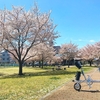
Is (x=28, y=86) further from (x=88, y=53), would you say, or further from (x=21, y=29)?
(x=88, y=53)

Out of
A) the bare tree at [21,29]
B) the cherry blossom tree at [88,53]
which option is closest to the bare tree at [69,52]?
the cherry blossom tree at [88,53]

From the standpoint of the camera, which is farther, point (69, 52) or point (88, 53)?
point (88, 53)

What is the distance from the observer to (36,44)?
97.3 ft

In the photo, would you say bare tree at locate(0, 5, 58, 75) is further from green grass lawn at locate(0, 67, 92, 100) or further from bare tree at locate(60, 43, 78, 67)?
bare tree at locate(60, 43, 78, 67)

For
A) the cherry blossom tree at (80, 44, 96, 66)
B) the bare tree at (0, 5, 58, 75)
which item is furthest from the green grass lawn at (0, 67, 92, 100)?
the cherry blossom tree at (80, 44, 96, 66)

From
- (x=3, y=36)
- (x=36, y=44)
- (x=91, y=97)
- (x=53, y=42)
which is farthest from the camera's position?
(x=53, y=42)

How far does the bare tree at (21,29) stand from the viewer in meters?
28.1

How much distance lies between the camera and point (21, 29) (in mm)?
28781

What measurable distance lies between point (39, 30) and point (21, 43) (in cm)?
298

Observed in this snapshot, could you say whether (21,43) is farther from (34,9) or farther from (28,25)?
(34,9)

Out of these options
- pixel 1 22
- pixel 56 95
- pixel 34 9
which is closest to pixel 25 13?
pixel 34 9

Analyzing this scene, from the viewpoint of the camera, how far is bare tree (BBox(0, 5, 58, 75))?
92.3 ft

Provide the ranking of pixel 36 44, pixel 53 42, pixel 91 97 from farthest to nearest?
1. pixel 53 42
2. pixel 36 44
3. pixel 91 97

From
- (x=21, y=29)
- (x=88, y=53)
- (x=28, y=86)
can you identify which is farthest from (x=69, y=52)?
(x=28, y=86)
